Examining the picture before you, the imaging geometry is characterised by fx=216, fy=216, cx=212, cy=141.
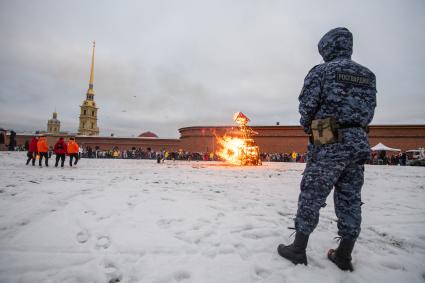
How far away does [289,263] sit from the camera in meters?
2.04

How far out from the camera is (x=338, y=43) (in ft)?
7.48

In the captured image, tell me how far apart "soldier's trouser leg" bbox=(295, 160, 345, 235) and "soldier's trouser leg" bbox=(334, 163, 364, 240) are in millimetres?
144

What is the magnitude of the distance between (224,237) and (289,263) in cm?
77

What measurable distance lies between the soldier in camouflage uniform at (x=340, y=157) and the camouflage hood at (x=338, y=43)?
12 cm

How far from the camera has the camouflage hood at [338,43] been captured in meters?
2.28

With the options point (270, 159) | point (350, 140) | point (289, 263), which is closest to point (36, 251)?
point (289, 263)

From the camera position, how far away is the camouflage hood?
228cm

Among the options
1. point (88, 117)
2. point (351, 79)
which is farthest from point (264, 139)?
point (88, 117)

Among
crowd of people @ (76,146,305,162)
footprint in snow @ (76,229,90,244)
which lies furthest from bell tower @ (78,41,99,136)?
footprint in snow @ (76,229,90,244)

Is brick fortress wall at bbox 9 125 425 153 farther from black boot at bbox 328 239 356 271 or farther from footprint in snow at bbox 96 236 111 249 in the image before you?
black boot at bbox 328 239 356 271

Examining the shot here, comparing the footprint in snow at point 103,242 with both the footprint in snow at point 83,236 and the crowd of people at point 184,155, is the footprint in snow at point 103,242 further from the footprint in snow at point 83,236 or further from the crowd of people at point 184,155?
the crowd of people at point 184,155

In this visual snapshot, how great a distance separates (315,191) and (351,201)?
365 mm

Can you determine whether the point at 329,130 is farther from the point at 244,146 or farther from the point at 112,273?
the point at 244,146

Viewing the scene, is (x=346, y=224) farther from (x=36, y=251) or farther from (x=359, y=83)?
(x=36, y=251)
